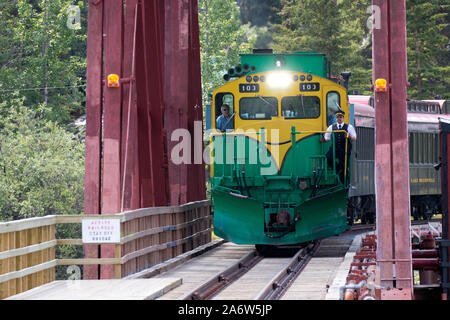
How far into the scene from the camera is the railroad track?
43.8 feet

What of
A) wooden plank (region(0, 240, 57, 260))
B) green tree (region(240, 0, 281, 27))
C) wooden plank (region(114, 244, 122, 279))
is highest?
green tree (region(240, 0, 281, 27))

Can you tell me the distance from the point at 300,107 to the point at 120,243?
21.6 feet

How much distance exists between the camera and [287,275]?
52.7 feet

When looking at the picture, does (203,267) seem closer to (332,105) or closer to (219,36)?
A: (332,105)

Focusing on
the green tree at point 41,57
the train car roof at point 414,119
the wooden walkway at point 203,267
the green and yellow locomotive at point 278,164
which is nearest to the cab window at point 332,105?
the green and yellow locomotive at point 278,164

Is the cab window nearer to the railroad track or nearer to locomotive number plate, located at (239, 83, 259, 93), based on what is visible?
locomotive number plate, located at (239, 83, 259, 93)

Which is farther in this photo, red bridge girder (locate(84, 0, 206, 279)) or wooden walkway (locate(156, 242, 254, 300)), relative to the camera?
red bridge girder (locate(84, 0, 206, 279))

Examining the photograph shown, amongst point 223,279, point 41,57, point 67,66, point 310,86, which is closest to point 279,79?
point 310,86

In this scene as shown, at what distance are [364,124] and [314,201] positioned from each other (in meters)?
6.53

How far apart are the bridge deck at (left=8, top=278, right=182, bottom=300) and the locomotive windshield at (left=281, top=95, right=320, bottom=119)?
21.0 feet

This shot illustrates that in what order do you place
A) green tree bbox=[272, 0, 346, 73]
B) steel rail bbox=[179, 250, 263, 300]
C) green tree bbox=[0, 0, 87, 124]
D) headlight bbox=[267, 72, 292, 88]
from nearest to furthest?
1. steel rail bbox=[179, 250, 263, 300]
2. headlight bbox=[267, 72, 292, 88]
3. green tree bbox=[0, 0, 87, 124]
4. green tree bbox=[272, 0, 346, 73]

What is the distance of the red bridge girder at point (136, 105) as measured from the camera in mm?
14625

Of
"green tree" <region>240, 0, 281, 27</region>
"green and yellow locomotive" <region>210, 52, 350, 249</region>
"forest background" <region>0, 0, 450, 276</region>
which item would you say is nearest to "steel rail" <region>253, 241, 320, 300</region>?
"green and yellow locomotive" <region>210, 52, 350, 249</region>
